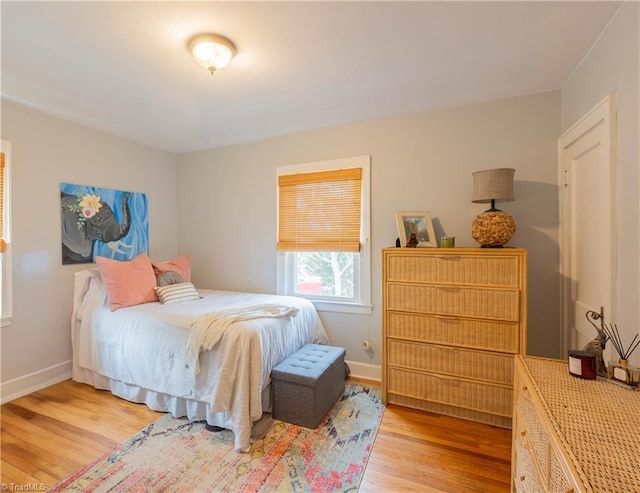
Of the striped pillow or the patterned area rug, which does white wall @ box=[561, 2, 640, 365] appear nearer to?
the patterned area rug

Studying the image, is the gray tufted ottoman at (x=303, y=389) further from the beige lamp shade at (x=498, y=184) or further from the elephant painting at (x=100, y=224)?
the elephant painting at (x=100, y=224)

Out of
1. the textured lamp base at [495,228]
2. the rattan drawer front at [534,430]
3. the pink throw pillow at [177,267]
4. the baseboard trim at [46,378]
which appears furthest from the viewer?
the pink throw pillow at [177,267]

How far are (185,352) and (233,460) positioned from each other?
0.75 m

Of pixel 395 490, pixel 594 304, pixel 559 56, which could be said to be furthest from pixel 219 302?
pixel 559 56

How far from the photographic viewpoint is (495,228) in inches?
81.8

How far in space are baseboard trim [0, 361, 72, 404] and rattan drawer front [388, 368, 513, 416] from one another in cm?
292

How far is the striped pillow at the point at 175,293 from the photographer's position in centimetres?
268

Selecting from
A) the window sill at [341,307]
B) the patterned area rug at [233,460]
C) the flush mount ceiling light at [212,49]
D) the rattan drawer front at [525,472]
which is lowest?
the patterned area rug at [233,460]

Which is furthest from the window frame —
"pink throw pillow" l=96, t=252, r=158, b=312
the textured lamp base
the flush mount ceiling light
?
the textured lamp base

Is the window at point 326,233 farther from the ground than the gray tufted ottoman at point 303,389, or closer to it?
farther from the ground

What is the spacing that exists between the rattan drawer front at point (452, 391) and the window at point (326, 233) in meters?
0.70

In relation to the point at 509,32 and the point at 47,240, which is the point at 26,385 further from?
the point at 509,32

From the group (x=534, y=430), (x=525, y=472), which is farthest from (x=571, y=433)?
(x=525, y=472)

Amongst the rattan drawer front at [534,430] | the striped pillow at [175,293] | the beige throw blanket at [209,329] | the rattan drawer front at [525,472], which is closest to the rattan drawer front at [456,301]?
the rattan drawer front at [534,430]
